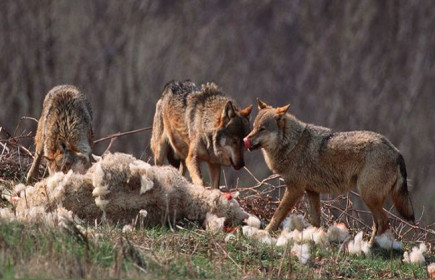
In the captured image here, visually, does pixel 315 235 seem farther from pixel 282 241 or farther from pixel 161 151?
pixel 161 151

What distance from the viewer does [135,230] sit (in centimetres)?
1226

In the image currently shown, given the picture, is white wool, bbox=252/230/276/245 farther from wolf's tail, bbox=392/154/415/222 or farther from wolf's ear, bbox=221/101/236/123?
wolf's ear, bbox=221/101/236/123

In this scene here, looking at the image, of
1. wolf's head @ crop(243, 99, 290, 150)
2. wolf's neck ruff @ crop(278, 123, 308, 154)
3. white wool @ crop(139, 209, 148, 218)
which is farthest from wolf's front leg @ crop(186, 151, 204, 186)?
white wool @ crop(139, 209, 148, 218)

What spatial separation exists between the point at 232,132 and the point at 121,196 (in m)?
3.12

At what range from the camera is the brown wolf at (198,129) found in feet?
51.0

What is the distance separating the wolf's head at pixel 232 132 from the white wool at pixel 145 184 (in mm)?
2937

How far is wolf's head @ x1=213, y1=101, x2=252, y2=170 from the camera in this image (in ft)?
50.9

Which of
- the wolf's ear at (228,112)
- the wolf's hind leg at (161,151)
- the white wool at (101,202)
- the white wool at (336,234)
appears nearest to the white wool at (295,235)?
the white wool at (336,234)

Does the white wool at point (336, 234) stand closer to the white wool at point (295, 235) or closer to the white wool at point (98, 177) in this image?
the white wool at point (295, 235)

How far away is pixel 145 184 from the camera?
1265 cm

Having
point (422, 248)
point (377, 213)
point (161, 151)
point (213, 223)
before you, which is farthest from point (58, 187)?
point (161, 151)

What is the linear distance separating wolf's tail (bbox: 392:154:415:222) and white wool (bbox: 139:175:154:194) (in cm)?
251

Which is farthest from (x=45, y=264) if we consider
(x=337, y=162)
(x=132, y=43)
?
(x=132, y=43)

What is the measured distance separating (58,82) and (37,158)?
5.28 metres
